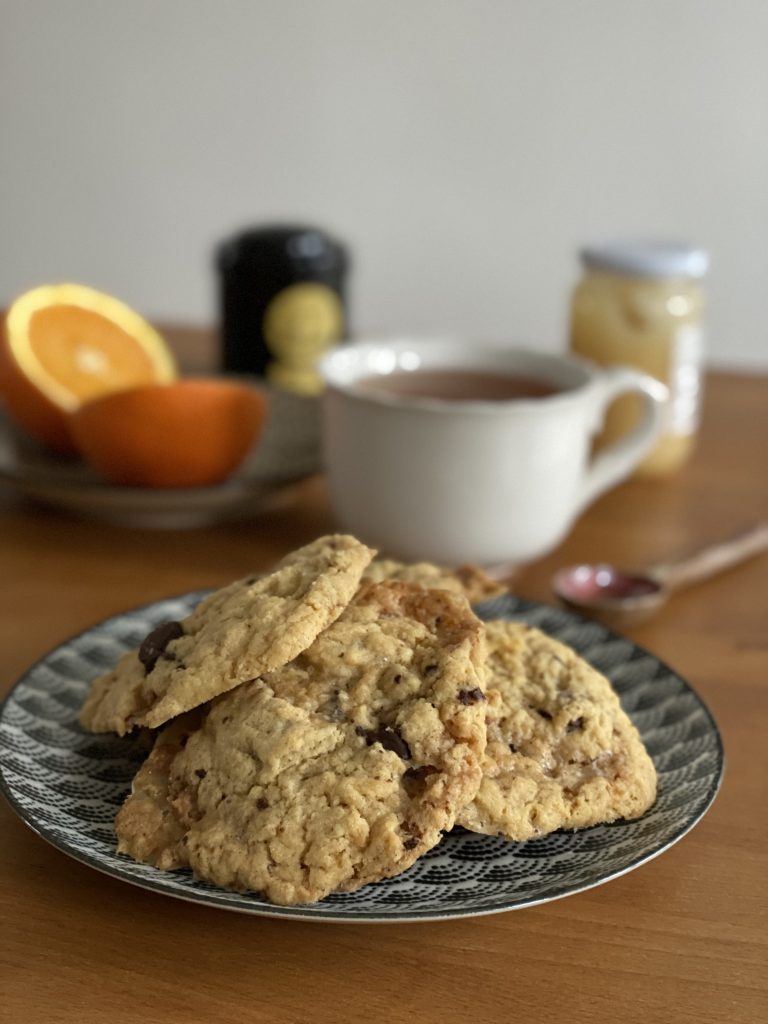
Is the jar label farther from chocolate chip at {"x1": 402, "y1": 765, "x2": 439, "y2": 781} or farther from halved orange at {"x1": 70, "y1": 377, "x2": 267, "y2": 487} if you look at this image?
chocolate chip at {"x1": 402, "y1": 765, "x2": 439, "y2": 781}

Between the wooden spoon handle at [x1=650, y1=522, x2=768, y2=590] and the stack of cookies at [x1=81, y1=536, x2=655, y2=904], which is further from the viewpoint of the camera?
the wooden spoon handle at [x1=650, y1=522, x2=768, y2=590]

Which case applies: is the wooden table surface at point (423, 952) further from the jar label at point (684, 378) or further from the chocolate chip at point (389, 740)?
the jar label at point (684, 378)

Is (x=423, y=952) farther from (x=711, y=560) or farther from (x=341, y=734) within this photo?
(x=711, y=560)

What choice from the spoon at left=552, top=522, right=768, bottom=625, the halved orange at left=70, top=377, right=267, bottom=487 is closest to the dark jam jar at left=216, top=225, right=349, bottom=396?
the halved orange at left=70, top=377, right=267, bottom=487

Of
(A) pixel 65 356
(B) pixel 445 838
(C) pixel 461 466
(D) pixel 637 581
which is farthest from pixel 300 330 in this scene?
(B) pixel 445 838

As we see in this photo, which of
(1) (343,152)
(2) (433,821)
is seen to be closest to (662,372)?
(2) (433,821)

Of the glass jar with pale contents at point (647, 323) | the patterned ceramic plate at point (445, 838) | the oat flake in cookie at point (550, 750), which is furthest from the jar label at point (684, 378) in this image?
the oat flake in cookie at point (550, 750)

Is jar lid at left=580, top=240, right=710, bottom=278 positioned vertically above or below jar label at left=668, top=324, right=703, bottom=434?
above
